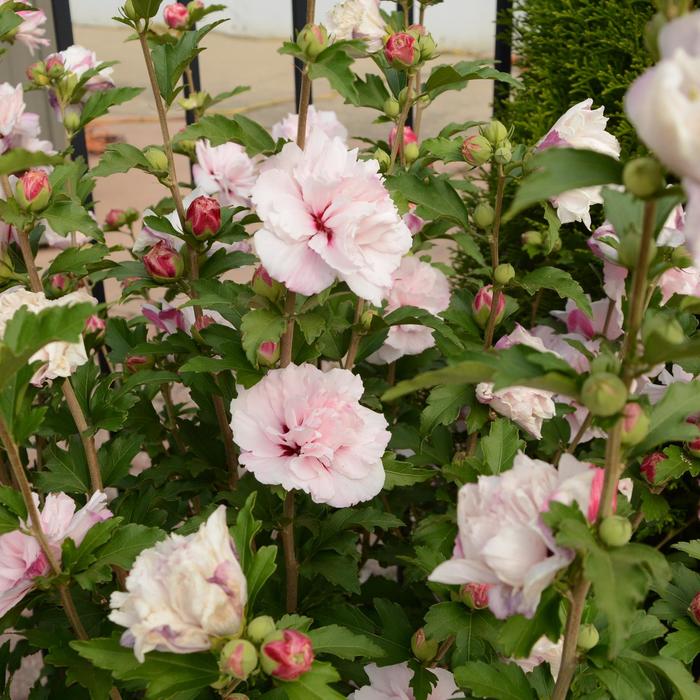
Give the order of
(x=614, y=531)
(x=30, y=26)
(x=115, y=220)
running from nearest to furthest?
(x=614, y=531) → (x=30, y=26) → (x=115, y=220)

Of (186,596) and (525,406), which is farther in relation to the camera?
(525,406)

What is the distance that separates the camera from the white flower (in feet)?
3.97

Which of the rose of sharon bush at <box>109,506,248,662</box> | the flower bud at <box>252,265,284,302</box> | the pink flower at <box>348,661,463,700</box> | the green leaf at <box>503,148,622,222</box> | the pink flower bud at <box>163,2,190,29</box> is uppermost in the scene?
the green leaf at <box>503,148,622,222</box>

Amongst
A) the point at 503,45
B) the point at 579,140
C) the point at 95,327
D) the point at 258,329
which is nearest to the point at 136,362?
the point at 95,327

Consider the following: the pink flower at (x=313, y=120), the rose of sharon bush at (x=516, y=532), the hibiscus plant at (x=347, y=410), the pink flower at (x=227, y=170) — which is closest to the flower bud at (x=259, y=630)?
the hibiscus plant at (x=347, y=410)

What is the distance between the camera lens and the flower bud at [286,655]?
61 cm

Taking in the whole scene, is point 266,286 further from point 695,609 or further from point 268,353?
point 695,609

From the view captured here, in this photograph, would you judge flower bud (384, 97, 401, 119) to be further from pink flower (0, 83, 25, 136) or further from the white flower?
pink flower (0, 83, 25, 136)

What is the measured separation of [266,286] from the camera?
81cm

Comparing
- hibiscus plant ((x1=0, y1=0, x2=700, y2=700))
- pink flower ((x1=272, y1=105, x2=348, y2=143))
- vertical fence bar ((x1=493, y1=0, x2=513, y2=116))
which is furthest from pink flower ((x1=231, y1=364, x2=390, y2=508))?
vertical fence bar ((x1=493, y1=0, x2=513, y2=116))

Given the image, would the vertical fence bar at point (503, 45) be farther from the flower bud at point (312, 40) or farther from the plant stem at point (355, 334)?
the flower bud at point (312, 40)

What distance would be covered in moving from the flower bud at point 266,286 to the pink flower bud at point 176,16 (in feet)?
2.09

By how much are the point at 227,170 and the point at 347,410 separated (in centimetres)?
66

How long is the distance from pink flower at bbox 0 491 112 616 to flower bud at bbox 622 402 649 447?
20.4 inches
